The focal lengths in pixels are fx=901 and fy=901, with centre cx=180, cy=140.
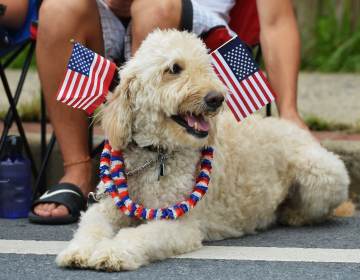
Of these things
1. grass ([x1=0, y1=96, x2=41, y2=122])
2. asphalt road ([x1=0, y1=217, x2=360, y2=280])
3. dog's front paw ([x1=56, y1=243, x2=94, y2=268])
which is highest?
grass ([x1=0, y1=96, x2=41, y2=122])

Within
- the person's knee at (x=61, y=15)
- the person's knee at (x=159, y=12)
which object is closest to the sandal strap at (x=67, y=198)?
the person's knee at (x=61, y=15)

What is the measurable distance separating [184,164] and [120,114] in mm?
364

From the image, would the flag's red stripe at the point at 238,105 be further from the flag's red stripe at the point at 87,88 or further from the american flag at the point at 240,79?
the flag's red stripe at the point at 87,88

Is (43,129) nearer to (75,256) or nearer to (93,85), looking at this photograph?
(93,85)

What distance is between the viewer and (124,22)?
4828mm

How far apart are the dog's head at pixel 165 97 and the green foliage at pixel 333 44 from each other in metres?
5.03

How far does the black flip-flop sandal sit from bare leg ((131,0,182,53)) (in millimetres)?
825

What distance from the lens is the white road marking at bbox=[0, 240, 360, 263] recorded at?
370cm

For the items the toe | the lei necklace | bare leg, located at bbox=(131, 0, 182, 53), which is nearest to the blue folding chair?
the toe

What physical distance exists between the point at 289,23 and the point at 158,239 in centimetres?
174

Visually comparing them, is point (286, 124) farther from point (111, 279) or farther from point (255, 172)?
point (111, 279)

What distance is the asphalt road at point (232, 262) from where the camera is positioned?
343cm

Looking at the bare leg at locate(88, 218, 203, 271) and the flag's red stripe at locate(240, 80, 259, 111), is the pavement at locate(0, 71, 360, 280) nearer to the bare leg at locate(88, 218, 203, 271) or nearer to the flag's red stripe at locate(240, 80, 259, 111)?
the bare leg at locate(88, 218, 203, 271)

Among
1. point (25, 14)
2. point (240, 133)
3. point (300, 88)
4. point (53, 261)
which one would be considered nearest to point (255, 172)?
point (240, 133)
